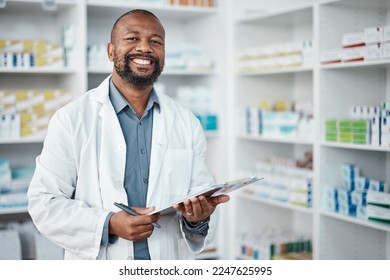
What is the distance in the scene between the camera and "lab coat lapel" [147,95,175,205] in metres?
2.04

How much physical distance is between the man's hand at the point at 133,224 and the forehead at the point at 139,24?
0.66 m

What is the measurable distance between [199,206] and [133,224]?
0.76ft

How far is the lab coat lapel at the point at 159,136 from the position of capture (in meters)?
2.04

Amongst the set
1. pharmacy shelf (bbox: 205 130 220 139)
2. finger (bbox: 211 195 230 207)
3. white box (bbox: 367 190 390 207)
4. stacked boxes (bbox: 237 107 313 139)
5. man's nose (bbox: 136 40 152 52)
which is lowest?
white box (bbox: 367 190 390 207)

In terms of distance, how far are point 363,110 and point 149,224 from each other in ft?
5.41

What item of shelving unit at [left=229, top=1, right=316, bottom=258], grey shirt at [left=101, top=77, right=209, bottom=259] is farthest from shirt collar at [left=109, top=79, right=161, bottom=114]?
shelving unit at [left=229, top=1, right=316, bottom=258]

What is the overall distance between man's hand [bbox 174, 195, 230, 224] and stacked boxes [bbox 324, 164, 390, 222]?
4.06ft

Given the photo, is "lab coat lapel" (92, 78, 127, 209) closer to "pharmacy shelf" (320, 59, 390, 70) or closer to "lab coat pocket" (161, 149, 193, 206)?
"lab coat pocket" (161, 149, 193, 206)

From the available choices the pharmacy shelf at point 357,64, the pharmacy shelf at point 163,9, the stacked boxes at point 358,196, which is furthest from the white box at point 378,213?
the pharmacy shelf at point 163,9

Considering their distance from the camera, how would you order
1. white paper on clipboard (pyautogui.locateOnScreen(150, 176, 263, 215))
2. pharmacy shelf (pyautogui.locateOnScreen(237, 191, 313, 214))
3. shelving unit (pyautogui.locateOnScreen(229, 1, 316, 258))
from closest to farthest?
white paper on clipboard (pyautogui.locateOnScreen(150, 176, 263, 215)) → pharmacy shelf (pyautogui.locateOnScreen(237, 191, 313, 214)) → shelving unit (pyautogui.locateOnScreen(229, 1, 316, 258))

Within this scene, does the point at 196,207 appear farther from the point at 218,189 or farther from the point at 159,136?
the point at 159,136

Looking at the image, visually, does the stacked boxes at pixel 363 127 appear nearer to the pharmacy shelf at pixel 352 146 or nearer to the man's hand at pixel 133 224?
the pharmacy shelf at pixel 352 146

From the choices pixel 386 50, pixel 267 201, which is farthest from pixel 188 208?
pixel 267 201

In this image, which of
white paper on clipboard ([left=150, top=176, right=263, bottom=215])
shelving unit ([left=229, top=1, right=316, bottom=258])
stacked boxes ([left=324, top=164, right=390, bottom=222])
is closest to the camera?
white paper on clipboard ([left=150, top=176, right=263, bottom=215])
